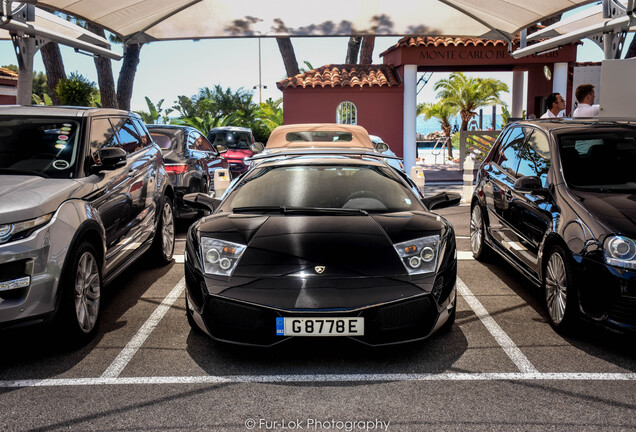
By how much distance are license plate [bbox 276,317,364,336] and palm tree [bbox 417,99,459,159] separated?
110 feet

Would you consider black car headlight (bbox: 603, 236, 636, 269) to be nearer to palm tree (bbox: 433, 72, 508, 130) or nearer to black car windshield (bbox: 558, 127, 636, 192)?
black car windshield (bbox: 558, 127, 636, 192)

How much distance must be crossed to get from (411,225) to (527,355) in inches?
46.2

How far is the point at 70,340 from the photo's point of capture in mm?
4461

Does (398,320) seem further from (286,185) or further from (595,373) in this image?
(286,185)

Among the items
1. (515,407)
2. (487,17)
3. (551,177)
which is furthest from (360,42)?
(515,407)

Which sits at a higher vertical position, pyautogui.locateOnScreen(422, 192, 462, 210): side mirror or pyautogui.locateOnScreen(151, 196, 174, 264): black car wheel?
pyautogui.locateOnScreen(422, 192, 462, 210): side mirror

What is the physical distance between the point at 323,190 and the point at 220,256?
51.3 inches

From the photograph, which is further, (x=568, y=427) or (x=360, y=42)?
(x=360, y=42)

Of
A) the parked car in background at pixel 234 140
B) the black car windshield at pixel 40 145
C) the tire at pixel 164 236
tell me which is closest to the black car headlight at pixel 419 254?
the black car windshield at pixel 40 145

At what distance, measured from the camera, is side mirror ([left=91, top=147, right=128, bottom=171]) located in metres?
5.30

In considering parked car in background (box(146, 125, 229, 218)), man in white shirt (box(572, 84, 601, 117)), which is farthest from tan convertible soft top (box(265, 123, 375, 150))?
man in white shirt (box(572, 84, 601, 117))

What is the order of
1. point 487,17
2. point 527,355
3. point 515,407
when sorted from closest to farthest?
point 515,407, point 527,355, point 487,17

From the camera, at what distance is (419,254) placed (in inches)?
169

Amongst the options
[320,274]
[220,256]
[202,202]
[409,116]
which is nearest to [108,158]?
[202,202]
